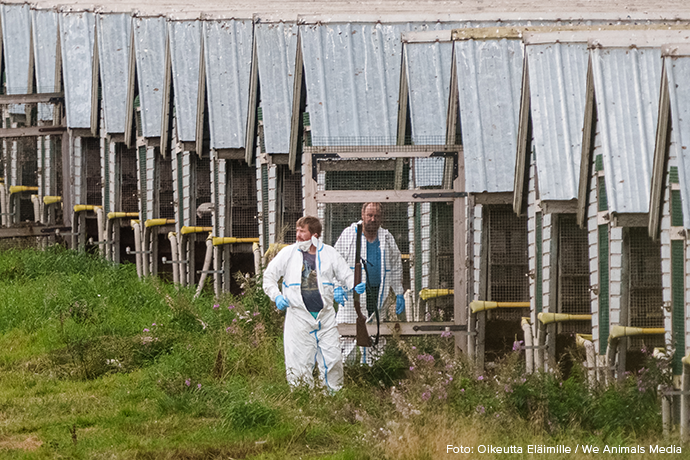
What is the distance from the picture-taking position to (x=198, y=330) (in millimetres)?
17609

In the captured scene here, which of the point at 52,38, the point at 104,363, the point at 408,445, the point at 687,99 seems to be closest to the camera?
the point at 408,445

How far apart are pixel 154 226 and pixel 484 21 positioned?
7.34 meters

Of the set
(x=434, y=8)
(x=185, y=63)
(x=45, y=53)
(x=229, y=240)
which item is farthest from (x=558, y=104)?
(x=45, y=53)

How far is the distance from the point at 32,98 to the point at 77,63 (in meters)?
1.56

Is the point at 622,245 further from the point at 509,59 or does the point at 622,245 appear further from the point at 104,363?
the point at 104,363

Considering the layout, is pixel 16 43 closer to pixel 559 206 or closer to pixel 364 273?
pixel 364 273

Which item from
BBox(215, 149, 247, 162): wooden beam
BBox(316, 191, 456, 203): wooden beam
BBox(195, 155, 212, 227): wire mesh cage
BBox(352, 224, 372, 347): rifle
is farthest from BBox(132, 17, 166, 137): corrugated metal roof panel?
BBox(352, 224, 372, 347): rifle

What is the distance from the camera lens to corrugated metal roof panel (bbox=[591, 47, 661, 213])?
12.2 meters

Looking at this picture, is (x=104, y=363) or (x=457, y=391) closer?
(x=457, y=391)

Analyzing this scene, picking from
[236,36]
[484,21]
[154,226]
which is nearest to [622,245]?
[484,21]

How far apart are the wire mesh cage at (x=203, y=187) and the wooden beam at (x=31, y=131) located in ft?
12.3

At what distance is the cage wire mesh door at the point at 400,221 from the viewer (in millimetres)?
13906

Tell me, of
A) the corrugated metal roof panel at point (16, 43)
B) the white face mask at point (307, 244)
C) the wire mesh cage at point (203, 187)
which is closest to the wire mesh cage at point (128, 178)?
the wire mesh cage at point (203, 187)

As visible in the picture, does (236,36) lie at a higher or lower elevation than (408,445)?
higher
